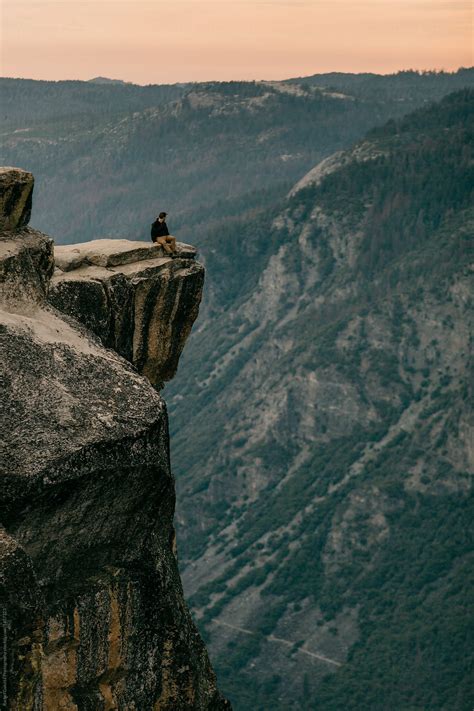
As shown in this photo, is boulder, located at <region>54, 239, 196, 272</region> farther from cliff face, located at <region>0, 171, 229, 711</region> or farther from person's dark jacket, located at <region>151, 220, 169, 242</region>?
cliff face, located at <region>0, 171, 229, 711</region>

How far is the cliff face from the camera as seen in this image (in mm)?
34938

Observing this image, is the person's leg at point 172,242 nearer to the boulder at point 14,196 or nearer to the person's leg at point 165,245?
the person's leg at point 165,245

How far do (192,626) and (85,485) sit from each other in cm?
730

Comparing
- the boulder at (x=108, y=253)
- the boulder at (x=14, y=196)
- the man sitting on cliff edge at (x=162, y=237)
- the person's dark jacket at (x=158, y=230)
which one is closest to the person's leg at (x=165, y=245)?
the man sitting on cliff edge at (x=162, y=237)

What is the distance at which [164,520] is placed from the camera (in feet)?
134

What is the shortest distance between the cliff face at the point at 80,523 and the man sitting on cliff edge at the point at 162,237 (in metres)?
8.44

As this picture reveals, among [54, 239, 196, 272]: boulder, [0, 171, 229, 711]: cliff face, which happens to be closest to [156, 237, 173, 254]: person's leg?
[54, 239, 196, 272]: boulder

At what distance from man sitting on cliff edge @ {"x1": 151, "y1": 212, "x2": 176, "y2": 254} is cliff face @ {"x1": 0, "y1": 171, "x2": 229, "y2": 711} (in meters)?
8.44

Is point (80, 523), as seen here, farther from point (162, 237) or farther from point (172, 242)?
point (162, 237)

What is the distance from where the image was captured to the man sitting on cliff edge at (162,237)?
51.6 m

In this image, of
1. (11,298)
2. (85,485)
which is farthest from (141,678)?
(11,298)

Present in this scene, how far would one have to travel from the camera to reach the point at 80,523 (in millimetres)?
37469

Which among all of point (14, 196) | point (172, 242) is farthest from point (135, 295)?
point (14, 196)

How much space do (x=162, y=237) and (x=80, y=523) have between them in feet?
55.8
